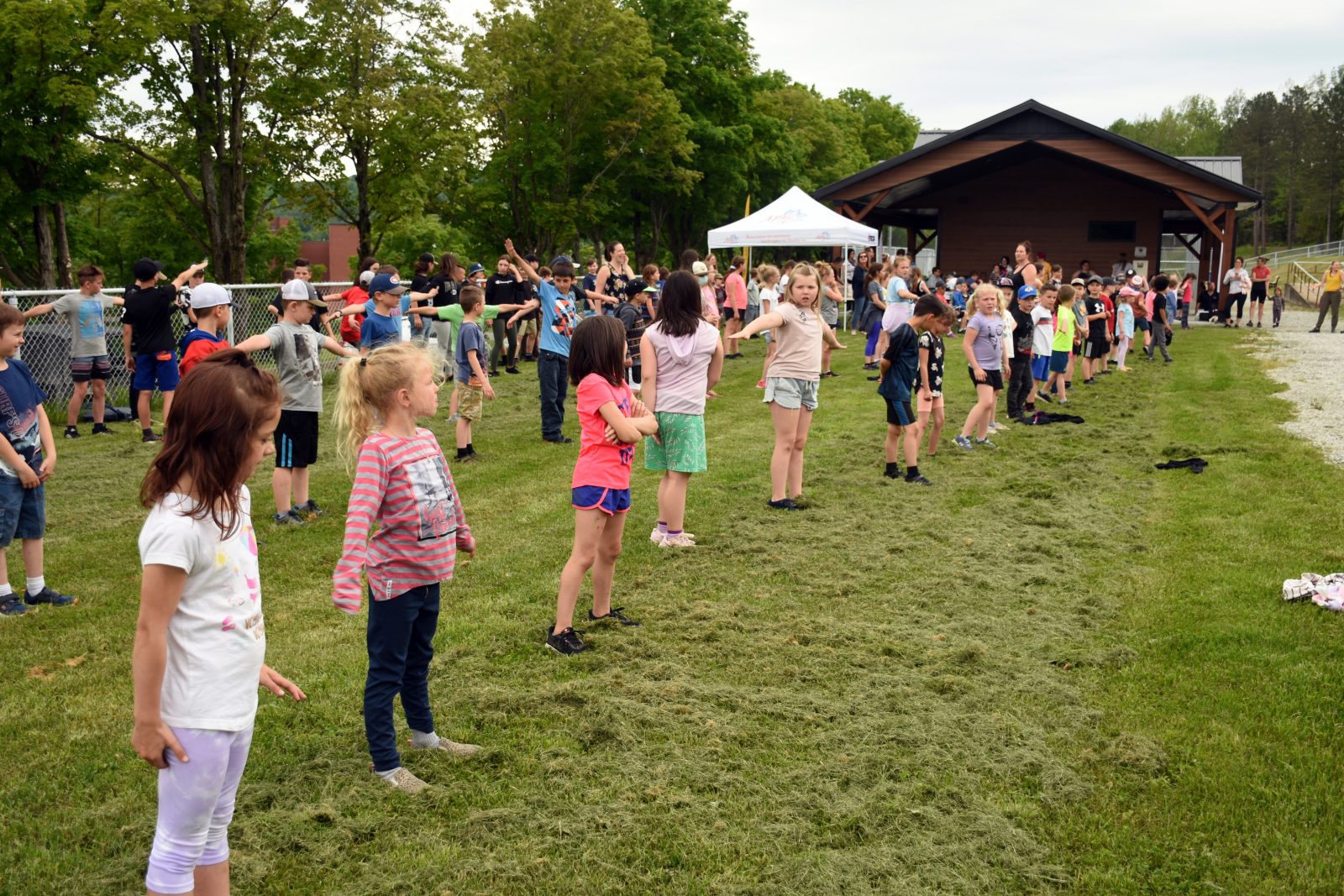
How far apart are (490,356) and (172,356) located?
8.23 metres

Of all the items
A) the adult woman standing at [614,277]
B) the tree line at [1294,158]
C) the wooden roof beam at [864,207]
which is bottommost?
the adult woman standing at [614,277]

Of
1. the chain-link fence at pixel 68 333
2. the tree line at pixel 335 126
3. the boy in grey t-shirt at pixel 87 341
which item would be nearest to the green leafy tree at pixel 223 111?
the tree line at pixel 335 126

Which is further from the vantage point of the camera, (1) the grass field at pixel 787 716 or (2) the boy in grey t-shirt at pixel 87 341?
(2) the boy in grey t-shirt at pixel 87 341

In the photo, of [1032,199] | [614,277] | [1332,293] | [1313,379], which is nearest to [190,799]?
[614,277]

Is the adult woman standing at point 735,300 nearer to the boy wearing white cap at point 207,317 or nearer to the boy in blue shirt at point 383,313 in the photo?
the boy in blue shirt at point 383,313

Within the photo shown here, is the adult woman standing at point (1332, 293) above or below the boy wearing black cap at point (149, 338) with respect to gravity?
above

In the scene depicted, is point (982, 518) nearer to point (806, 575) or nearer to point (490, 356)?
point (806, 575)

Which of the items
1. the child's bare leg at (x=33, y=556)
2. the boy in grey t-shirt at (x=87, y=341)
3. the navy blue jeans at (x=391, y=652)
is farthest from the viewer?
the boy in grey t-shirt at (x=87, y=341)

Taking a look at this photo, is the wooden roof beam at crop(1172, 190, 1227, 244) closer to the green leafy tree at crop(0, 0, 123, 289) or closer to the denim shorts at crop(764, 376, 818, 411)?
the denim shorts at crop(764, 376, 818, 411)

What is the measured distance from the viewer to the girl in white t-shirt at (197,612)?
2.55 m

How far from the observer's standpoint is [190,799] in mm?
2648

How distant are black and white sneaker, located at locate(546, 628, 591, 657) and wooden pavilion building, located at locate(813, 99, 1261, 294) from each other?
27418 millimetres

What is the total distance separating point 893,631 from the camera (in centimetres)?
582

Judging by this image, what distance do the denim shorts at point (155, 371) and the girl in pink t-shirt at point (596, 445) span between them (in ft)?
26.2
